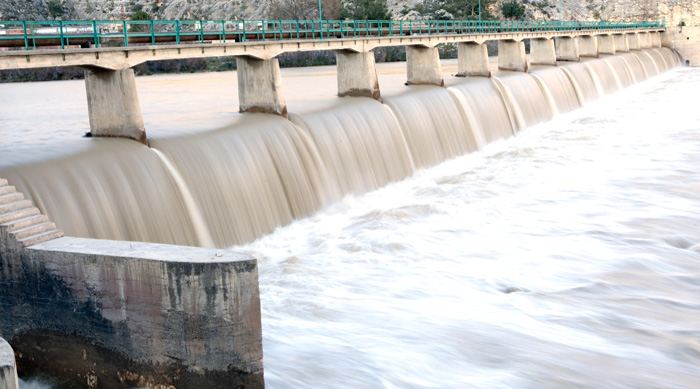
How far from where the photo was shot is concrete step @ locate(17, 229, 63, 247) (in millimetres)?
10102

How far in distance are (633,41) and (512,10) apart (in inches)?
1038

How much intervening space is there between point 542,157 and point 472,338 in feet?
53.8

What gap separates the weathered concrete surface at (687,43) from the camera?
71.4 meters

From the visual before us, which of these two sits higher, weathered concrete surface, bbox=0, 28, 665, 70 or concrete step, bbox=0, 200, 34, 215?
weathered concrete surface, bbox=0, 28, 665, 70

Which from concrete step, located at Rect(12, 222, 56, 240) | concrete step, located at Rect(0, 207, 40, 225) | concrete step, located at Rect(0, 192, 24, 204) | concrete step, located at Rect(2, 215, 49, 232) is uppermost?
concrete step, located at Rect(0, 192, 24, 204)

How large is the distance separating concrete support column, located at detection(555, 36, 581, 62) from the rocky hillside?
1611 inches

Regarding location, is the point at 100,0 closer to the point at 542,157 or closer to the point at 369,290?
the point at 542,157

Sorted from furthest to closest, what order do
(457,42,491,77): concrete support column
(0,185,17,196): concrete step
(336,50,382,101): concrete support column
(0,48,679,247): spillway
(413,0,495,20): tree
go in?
1. (413,0,495,20): tree
2. (457,42,491,77): concrete support column
3. (336,50,382,101): concrete support column
4. (0,48,679,247): spillway
5. (0,185,17,196): concrete step

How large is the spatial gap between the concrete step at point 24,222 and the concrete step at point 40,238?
20 centimetres

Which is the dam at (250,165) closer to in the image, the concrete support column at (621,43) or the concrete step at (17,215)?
the concrete step at (17,215)

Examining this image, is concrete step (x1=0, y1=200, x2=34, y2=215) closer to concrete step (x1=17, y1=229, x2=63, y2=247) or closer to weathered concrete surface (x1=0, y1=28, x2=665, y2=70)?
concrete step (x1=17, y1=229, x2=63, y2=247)

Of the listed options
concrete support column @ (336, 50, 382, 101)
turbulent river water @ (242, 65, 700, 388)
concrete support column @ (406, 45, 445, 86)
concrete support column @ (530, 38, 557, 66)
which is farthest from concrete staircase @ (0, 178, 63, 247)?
concrete support column @ (530, 38, 557, 66)

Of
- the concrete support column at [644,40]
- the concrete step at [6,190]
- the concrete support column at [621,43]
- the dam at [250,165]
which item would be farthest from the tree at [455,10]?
the concrete step at [6,190]

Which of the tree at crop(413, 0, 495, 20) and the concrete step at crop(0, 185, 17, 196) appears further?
the tree at crop(413, 0, 495, 20)
